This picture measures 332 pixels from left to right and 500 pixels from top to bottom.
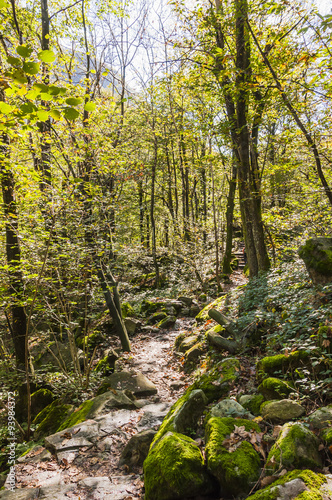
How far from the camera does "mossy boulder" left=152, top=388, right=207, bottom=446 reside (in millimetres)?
3621

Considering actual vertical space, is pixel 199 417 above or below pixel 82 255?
below

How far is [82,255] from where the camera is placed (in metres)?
6.32

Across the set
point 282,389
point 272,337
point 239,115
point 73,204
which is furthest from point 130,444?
point 239,115

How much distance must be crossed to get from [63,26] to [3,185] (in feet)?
28.0

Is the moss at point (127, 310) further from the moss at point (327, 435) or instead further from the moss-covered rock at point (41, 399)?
the moss at point (327, 435)

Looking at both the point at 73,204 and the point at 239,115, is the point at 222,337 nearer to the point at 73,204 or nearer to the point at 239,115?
the point at 73,204

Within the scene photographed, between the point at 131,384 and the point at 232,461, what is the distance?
4226 millimetres

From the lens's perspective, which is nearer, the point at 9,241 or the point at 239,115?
the point at 9,241

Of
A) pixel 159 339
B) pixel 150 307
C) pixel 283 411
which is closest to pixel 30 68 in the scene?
pixel 283 411

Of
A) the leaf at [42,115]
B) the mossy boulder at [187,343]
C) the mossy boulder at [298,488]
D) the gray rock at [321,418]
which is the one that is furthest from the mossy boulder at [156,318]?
the leaf at [42,115]

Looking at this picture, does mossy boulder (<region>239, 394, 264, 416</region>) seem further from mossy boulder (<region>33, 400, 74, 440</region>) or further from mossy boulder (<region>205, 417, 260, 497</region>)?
mossy boulder (<region>33, 400, 74, 440</region>)

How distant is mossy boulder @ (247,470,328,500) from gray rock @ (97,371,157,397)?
4.52 metres

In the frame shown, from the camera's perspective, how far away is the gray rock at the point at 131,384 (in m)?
6.19

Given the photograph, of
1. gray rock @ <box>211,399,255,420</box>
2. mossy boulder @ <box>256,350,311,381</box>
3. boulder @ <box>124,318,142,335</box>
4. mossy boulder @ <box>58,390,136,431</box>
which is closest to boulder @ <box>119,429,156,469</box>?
gray rock @ <box>211,399,255,420</box>
